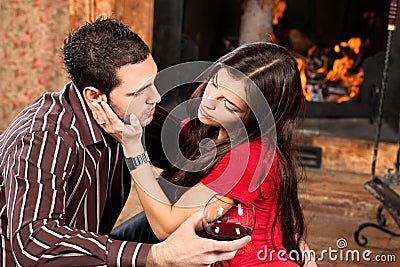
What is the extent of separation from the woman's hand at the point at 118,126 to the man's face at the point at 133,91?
4 cm

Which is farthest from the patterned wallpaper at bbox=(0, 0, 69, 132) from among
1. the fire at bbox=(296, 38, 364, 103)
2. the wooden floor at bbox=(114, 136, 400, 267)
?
the fire at bbox=(296, 38, 364, 103)

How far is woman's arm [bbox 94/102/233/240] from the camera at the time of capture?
1.67 m

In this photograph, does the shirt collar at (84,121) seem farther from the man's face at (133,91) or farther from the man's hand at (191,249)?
the man's hand at (191,249)

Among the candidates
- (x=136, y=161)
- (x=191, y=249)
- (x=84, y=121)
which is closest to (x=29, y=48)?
(x=84, y=121)

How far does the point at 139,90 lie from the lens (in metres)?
1.74

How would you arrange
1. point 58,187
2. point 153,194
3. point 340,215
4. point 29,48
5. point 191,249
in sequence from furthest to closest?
point 29,48
point 340,215
point 153,194
point 58,187
point 191,249

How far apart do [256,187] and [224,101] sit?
237 mm

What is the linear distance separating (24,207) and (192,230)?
1.22ft

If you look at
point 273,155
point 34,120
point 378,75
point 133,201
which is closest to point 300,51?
point 378,75

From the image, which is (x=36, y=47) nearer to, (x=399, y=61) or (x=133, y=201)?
(x=133, y=201)

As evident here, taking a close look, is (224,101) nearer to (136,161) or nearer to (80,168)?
(136,161)

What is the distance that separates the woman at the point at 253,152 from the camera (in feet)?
5.65

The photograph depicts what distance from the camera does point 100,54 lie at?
170cm

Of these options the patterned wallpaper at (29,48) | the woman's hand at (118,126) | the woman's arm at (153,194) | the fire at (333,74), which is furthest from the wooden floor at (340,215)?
the woman's hand at (118,126)
